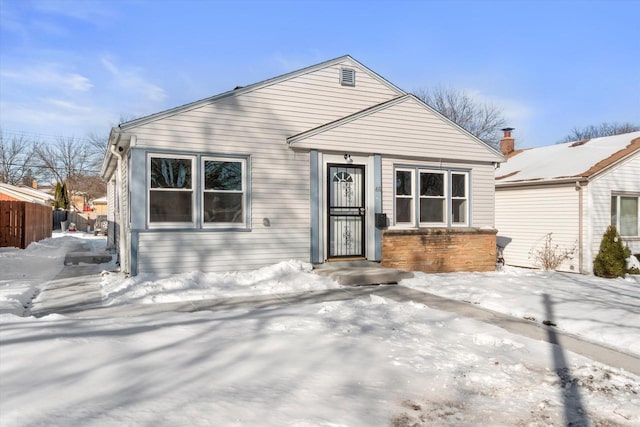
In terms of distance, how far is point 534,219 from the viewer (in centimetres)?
1521

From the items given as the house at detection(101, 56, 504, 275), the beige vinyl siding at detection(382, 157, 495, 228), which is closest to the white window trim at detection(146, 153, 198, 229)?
the house at detection(101, 56, 504, 275)

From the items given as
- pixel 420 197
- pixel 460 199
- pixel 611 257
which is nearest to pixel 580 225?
pixel 611 257

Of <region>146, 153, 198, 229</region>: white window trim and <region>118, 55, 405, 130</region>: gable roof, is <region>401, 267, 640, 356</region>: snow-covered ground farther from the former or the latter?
<region>118, 55, 405, 130</region>: gable roof

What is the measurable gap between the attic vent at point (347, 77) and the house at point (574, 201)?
8063 millimetres

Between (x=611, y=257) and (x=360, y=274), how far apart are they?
28.8ft

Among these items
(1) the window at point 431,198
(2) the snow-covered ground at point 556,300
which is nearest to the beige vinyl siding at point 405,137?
(1) the window at point 431,198

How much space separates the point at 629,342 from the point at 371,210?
5.66 meters

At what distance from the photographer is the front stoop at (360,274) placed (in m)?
8.34

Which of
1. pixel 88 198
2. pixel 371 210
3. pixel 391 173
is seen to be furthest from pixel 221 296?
pixel 88 198

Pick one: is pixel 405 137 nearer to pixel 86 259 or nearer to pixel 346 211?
pixel 346 211

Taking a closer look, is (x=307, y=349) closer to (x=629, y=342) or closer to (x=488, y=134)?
(x=629, y=342)

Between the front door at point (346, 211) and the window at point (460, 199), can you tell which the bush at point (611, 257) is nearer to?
the window at point (460, 199)

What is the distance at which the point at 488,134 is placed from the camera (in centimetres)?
3434

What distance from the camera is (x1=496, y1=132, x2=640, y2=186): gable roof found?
45.7 feet
